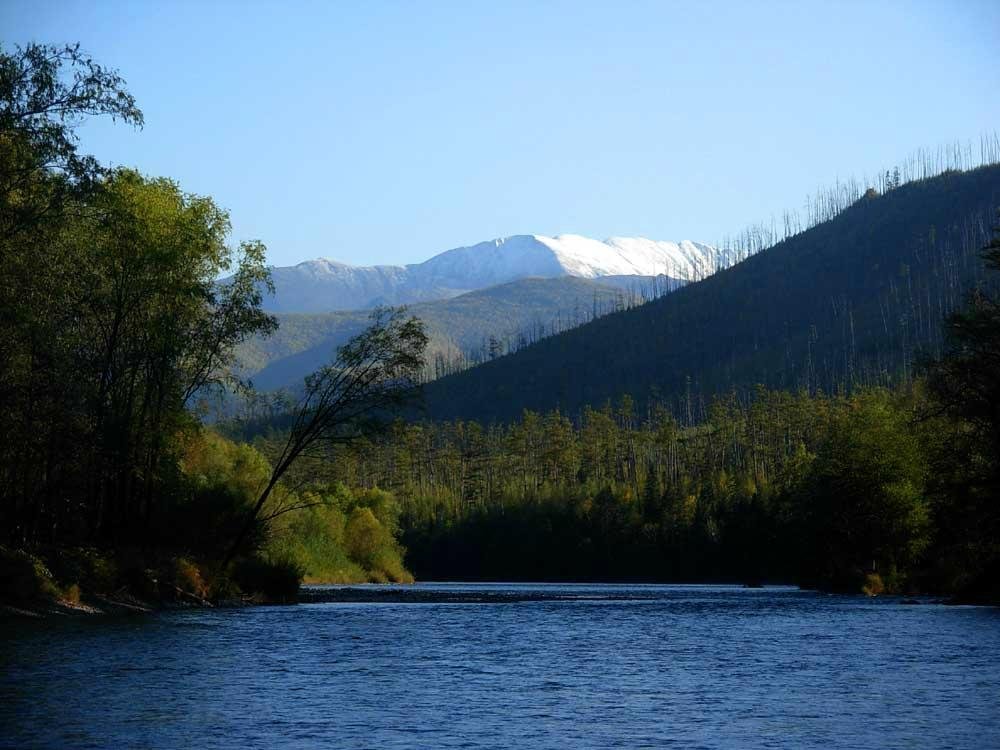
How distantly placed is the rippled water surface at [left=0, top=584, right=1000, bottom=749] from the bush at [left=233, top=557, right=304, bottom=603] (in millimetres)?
10641

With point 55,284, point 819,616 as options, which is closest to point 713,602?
point 819,616

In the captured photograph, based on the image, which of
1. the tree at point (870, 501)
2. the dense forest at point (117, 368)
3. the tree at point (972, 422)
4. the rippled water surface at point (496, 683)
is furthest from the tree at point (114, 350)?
the tree at point (870, 501)

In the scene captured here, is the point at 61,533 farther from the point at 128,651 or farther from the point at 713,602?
the point at 713,602

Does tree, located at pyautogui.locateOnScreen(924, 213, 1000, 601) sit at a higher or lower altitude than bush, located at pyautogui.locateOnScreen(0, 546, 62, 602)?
higher

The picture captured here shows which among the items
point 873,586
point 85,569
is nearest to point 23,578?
point 85,569

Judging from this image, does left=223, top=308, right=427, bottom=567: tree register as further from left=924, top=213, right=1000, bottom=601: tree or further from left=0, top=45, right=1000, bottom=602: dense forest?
left=924, top=213, right=1000, bottom=601: tree

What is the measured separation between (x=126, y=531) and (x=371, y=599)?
789 inches

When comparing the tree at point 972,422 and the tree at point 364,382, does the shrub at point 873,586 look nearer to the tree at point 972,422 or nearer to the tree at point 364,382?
the tree at point 972,422

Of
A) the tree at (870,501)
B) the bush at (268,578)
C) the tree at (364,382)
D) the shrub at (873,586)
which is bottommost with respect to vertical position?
the shrub at (873,586)

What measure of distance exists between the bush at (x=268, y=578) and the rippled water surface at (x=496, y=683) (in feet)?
34.9

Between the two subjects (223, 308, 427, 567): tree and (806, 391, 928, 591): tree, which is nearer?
(223, 308, 427, 567): tree

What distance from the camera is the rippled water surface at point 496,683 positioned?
2195 centimetres

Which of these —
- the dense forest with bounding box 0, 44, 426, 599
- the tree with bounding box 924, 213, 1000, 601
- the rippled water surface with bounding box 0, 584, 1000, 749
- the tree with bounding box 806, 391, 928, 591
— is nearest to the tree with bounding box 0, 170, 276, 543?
the dense forest with bounding box 0, 44, 426, 599

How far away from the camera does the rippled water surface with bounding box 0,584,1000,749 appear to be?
21953 millimetres
